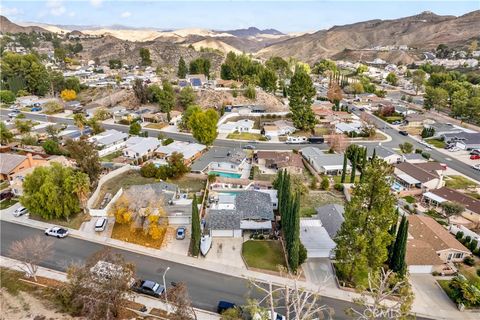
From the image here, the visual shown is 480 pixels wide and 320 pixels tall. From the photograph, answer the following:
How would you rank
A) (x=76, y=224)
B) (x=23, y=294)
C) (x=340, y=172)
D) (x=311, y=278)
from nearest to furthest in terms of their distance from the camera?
(x=23, y=294) < (x=311, y=278) < (x=76, y=224) < (x=340, y=172)

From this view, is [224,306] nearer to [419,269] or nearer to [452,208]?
[419,269]

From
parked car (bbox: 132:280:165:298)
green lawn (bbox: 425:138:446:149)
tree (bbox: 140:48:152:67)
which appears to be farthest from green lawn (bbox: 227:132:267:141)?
tree (bbox: 140:48:152:67)

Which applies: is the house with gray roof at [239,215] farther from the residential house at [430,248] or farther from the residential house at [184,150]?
the residential house at [184,150]

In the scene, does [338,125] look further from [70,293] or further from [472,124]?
[70,293]

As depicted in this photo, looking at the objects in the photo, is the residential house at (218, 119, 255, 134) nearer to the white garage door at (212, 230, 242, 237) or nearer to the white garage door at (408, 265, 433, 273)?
the white garage door at (212, 230, 242, 237)

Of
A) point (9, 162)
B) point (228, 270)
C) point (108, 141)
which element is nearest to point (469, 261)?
point (228, 270)

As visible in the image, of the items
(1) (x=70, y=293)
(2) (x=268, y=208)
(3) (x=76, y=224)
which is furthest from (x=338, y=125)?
(1) (x=70, y=293)

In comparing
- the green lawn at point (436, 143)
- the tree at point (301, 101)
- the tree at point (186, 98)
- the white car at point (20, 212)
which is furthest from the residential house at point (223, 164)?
the green lawn at point (436, 143)
